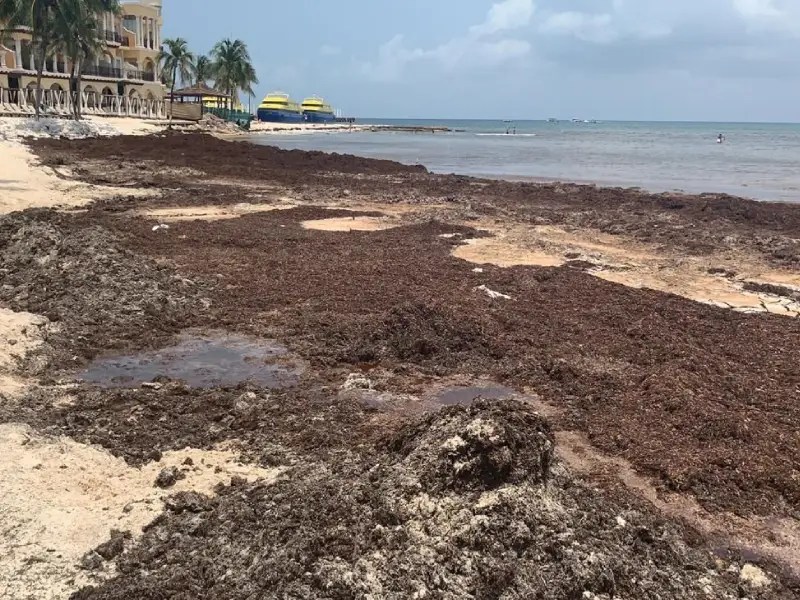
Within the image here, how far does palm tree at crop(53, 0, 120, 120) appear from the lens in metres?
41.2

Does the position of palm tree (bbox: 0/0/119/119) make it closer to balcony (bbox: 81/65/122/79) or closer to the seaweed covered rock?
balcony (bbox: 81/65/122/79)

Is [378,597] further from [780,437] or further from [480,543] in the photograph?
[780,437]

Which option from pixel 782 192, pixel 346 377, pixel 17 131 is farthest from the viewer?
pixel 17 131

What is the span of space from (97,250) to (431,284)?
482cm

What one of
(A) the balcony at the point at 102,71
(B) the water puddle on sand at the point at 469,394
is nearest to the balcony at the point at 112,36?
(A) the balcony at the point at 102,71

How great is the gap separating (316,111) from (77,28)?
7400cm

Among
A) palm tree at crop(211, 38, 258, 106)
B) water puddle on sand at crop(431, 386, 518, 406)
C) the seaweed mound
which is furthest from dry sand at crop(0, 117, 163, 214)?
palm tree at crop(211, 38, 258, 106)

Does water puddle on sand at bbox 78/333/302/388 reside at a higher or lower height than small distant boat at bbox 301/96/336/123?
lower

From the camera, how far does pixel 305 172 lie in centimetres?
2812

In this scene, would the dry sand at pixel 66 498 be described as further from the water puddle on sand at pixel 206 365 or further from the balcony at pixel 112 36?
the balcony at pixel 112 36

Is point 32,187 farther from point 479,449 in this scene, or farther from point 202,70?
point 202,70

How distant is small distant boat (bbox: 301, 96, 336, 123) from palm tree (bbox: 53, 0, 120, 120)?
64607 millimetres

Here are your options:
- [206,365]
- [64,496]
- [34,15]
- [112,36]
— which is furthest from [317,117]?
[64,496]

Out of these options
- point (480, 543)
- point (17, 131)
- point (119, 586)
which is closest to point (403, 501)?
point (480, 543)
